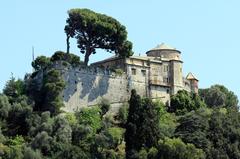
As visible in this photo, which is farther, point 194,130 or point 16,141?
point 194,130

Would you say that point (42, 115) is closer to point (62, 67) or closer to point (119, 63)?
point (62, 67)

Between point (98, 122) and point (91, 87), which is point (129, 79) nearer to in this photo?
point (91, 87)

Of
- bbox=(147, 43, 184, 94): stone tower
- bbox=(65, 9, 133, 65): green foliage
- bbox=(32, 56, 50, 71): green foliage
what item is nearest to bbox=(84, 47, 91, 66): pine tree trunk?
bbox=(65, 9, 133, 65): green foliage

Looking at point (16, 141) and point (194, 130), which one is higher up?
point (194, 130)

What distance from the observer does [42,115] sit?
71.2 metres

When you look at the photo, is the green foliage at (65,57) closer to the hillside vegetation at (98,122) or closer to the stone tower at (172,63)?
the hillside vegetation at (98,122)

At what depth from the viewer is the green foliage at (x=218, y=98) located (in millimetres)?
93750

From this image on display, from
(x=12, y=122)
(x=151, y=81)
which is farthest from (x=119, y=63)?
(x=12, y=122)

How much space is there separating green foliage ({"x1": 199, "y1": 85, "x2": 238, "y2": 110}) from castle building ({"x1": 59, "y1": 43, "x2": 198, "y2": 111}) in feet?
14.3

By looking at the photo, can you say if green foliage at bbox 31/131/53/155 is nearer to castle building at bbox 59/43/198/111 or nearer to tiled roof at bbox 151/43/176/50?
castle building at bbox 59/43/198/111

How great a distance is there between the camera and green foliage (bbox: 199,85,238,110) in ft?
308

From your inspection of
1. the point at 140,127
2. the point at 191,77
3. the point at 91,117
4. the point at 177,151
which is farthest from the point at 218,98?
the point at 177,151

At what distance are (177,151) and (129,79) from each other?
18.1 meters

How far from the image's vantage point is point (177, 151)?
215 ft
